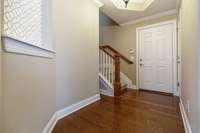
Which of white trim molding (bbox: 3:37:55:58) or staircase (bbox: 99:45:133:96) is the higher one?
white trim molding (bbox: 3:37:55:58)

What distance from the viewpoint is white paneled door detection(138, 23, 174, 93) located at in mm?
4043

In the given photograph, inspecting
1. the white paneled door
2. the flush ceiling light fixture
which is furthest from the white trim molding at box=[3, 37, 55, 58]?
the white paneled door

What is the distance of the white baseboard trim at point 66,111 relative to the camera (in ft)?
6.26

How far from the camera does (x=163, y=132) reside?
1.90m

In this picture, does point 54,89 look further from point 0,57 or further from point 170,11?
point 170,11

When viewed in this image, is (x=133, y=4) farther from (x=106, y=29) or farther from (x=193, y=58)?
(x=193, y=58)

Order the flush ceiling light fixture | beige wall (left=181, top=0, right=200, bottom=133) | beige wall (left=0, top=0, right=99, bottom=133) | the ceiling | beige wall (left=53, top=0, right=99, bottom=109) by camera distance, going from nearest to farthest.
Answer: beige wall (left=0, top=0, right=99, bottom=133) → beige wall (left=181, top=0, right=200, bottom=133) → beige wall (left=53, top=0, right=99, bottom=109) → the ceiling → the flush ceiling light fixture

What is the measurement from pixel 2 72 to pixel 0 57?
0.10 metres

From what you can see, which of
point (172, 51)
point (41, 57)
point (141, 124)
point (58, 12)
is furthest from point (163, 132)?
point (172, 51)

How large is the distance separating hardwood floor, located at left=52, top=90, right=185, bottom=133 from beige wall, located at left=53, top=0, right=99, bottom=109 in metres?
0.37

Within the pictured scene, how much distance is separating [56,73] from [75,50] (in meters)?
0.70

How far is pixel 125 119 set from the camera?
2346 millimetres

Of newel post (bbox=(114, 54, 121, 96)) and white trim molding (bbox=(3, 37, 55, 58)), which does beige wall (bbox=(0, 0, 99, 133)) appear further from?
newel post (bbox=(114, 54, 121, 96))

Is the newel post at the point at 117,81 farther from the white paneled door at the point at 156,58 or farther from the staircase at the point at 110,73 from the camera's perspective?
the white paneled door at the point at 156,58
